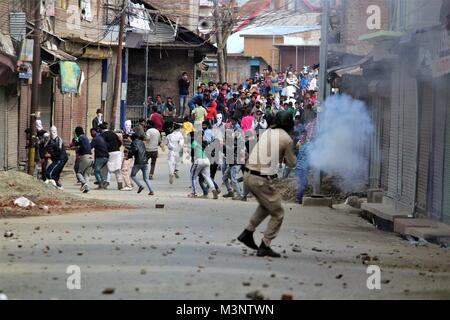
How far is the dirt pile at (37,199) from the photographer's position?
717 inches

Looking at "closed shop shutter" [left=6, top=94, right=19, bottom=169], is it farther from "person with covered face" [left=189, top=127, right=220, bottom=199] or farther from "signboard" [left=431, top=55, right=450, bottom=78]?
"signboard" [left=431, top=55, right=450, bottom=78]

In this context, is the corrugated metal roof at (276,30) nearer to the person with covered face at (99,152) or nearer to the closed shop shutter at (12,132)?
the closed shop shutter at (12,132)

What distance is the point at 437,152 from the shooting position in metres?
17.9

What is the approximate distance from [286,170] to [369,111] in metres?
2.74

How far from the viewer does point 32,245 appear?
1283cm

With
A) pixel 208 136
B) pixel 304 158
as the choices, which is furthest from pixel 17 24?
pixel 304 158

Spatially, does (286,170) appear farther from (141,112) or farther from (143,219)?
(141,112)

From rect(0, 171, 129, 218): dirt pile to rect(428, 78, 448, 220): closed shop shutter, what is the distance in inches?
235

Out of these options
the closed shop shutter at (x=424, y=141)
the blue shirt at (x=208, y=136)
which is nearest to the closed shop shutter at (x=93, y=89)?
the blue shirt at (x=208, y=136)

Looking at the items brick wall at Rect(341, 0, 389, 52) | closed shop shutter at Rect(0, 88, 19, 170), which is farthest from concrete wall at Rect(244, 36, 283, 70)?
closed shop shutter at Rect(0, 88, 19, 170)

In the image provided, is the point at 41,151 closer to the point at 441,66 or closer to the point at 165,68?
the point at 441,66

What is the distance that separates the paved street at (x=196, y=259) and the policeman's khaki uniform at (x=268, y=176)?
18.4 inches

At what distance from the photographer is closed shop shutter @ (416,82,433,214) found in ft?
60.8

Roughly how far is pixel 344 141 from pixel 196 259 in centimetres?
1452
